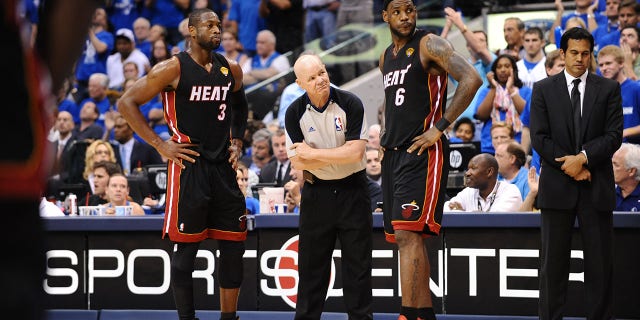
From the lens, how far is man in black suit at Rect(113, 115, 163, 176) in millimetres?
12055

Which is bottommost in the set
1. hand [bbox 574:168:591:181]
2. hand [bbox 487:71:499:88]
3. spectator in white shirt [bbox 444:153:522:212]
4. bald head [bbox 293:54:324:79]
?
spectator in white shirt [bbox 444:153:522:212]

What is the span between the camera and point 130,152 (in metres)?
12.4

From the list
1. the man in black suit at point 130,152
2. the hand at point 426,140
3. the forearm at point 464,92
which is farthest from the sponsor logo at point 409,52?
the man in black suit at point 130,152

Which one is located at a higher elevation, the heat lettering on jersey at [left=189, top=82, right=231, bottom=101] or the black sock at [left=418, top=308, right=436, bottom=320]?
the heat lettering on jersey at [left=189, top=82, right=231, bottom=101]

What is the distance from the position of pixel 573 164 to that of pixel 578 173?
0.07 meters

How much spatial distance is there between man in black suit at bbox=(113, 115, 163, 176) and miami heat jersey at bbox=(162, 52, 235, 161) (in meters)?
4.77

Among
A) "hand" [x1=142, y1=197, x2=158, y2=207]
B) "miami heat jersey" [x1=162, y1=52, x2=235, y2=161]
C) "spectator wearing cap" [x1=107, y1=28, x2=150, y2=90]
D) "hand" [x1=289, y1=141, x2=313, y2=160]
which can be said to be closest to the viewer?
"hand" [x1=289, y1=141, x2=313, y2=160]

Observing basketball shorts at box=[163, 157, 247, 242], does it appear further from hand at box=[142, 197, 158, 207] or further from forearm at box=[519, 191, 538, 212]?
hand at box=[142, 197, 158, 207]

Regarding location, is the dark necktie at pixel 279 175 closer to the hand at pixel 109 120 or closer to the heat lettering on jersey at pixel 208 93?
the heat lettering on jersey at pixel 208 93

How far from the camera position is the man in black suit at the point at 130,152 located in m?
12.1

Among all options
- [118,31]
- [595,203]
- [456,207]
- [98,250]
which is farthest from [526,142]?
[118,31]

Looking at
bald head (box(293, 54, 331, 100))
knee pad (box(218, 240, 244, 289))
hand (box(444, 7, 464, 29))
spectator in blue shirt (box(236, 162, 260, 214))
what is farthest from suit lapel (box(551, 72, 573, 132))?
hand (box(444, 7, 464, 29))

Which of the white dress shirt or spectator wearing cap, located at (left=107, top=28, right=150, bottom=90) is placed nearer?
the white dress shirt

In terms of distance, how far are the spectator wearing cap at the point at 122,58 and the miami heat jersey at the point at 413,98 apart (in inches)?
370
